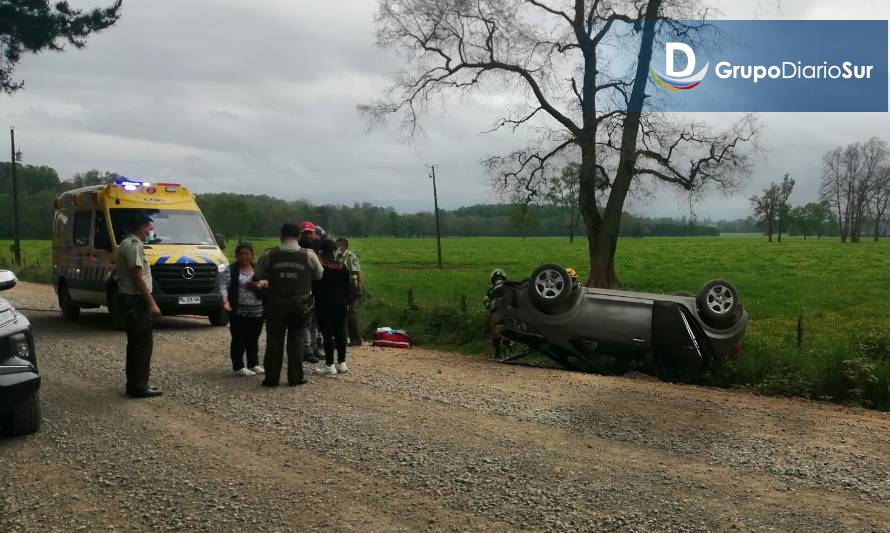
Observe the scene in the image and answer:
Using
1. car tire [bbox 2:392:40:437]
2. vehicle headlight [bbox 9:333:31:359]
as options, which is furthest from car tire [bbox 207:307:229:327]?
vehicle headlight [bbox 9:333:31:359]

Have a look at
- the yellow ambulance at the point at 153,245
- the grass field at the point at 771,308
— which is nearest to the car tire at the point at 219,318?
the yellow ambulance at the point at 153,245

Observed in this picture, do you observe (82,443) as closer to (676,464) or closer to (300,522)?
(300,522)

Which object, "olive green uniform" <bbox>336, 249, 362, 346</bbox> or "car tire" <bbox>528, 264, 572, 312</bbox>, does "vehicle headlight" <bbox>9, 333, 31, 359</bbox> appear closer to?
"olive green uniform" <bbox>336, 249, 362, 346</bbox>

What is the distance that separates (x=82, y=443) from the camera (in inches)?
237

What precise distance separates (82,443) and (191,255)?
24.9 ft

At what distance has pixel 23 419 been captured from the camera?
622 centimetres

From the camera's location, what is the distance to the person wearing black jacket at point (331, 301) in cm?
881

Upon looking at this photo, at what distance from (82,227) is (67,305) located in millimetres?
1992

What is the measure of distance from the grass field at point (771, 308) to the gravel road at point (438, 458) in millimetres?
933

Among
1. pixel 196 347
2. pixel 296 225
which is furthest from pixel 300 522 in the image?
pixel 196 347

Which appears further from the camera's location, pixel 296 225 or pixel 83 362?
pixel 83 362

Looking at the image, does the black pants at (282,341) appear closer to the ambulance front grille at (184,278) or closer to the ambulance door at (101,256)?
the ambulance front grille at (184,278)

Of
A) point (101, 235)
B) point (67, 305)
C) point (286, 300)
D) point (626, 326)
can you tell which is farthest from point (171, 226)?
point (626, 326)

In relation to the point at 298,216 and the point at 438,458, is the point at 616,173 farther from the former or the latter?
the point at 438,458
